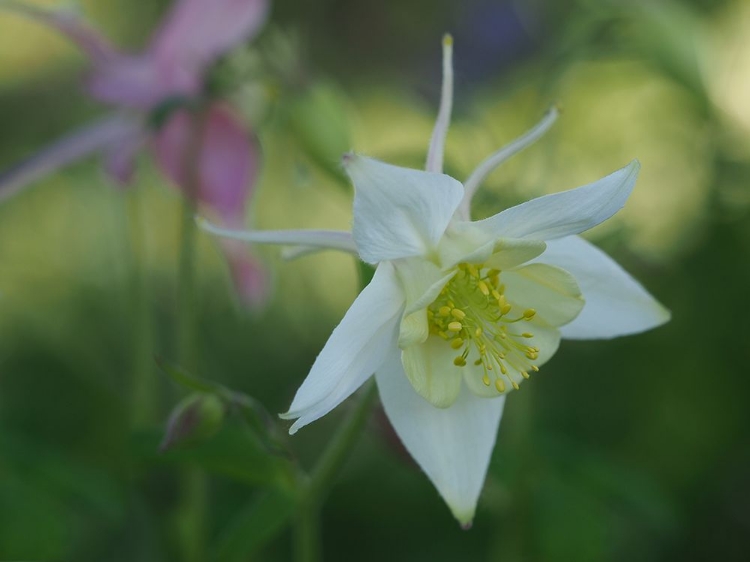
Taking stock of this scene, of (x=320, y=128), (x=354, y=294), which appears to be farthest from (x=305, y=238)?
(x=354, y=294)

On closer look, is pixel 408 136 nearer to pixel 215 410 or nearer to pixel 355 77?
pixel 355 77

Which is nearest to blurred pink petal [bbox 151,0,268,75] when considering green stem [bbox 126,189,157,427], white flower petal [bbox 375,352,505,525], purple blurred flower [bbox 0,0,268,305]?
purple blurred flower [bbox 0,0,268,305]

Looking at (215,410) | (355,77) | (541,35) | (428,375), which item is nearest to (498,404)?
(428,375)

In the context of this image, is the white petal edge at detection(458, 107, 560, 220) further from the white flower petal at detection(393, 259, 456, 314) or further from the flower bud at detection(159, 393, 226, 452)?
the flower bud at detection(159, 393, 226, 452)

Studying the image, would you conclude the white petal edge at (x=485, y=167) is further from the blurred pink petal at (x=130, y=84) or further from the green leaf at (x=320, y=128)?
the blurred pink petal at (x=130, y=84)

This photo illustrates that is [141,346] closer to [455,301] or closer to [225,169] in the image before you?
[225,169]

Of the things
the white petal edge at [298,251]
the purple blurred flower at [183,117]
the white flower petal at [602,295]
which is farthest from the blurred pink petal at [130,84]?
the white flower petal at [602,295]
